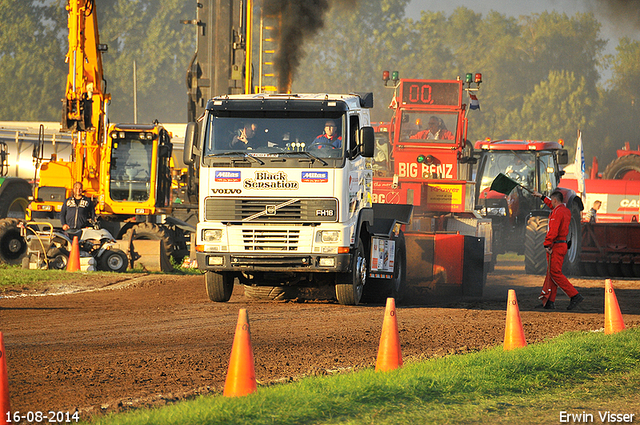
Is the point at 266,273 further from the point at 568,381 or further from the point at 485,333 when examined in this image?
the point at 568,381

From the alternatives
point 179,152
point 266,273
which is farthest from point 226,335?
point 179,152

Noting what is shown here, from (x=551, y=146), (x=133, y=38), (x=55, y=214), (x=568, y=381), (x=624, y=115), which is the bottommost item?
(x=568, y=381)

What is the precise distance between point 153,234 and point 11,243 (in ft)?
11.7

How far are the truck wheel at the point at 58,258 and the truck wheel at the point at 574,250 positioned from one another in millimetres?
12069

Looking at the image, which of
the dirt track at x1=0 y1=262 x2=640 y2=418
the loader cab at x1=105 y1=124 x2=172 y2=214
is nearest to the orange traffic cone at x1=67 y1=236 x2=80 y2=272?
the dirt track at x1=0 y1=262 x2=640 y2=418

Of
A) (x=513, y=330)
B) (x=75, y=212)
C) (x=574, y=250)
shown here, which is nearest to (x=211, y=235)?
(x=513, y=330)

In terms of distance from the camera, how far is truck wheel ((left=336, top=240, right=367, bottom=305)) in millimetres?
13367

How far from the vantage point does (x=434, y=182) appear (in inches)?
743

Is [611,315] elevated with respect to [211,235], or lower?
lower

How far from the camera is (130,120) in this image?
8812 centimetres

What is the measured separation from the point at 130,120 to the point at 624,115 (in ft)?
157

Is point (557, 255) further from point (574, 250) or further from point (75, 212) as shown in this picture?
point (75, 212)

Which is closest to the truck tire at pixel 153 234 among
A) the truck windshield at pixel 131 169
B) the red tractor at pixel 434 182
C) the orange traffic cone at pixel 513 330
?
the truck windshield at pixel 131 169

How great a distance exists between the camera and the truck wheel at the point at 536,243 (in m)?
21.1
